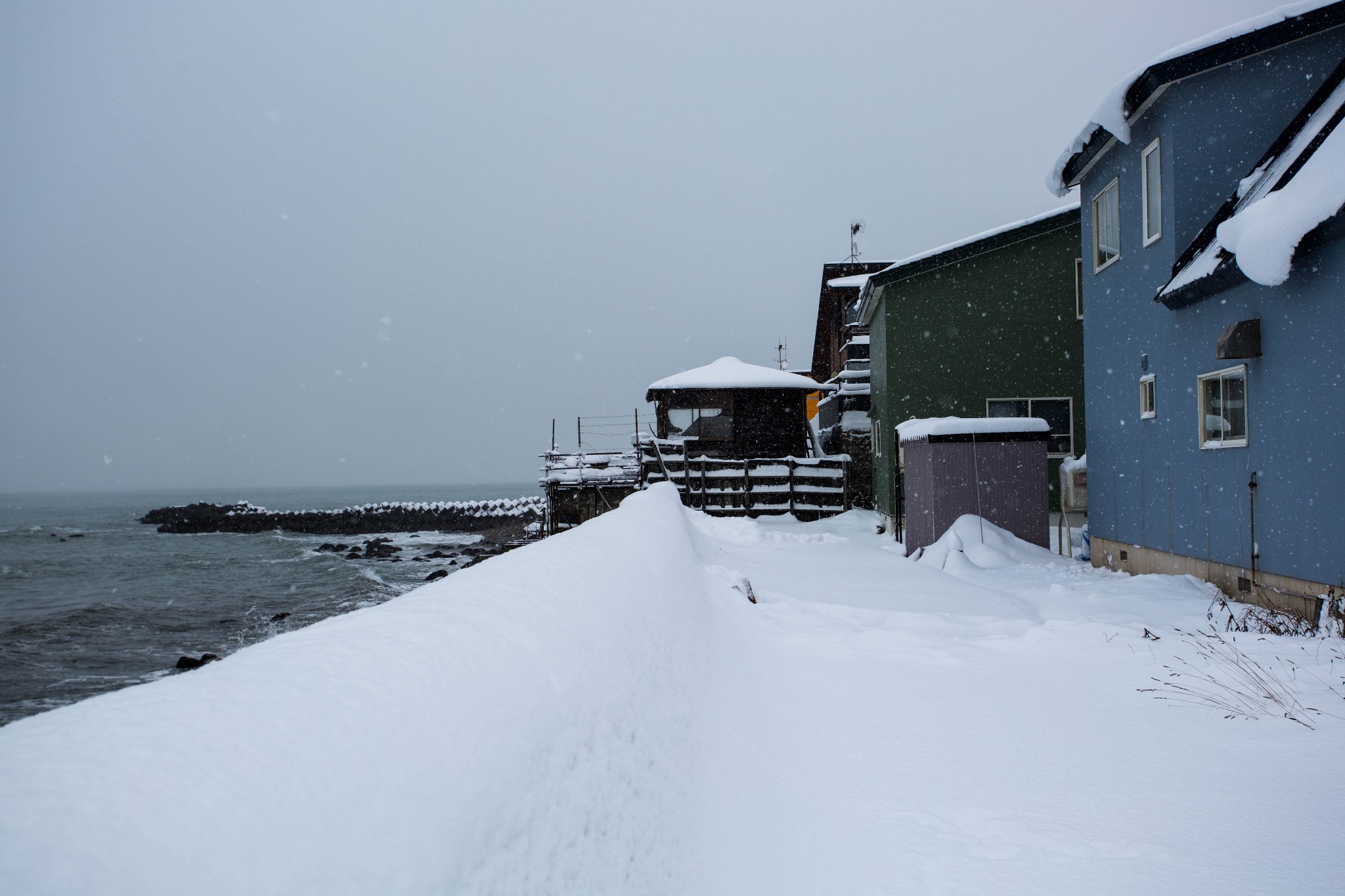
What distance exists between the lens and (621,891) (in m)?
1.77

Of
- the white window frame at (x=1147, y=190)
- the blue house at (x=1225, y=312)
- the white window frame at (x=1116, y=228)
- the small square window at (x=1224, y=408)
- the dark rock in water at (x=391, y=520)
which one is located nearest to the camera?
the blue house at (x=1225, y=312)

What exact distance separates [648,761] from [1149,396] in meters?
9.62

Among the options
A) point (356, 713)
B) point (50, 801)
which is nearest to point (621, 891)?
point (356, 713)

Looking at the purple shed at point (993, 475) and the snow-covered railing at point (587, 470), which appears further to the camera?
the snow-covered railing at point (587, 470)

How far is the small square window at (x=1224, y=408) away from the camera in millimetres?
7449

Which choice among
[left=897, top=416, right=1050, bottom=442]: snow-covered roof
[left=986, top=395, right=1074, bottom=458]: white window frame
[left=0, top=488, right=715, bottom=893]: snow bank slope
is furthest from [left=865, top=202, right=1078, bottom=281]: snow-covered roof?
[left=0, top=488, right=715, bottom=893]: snow bank slope

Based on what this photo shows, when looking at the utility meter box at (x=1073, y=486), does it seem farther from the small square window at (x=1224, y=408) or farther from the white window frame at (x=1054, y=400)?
the small square window at (x=1224, y=408)

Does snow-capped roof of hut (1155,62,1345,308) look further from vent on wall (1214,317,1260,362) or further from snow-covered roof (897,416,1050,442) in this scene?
snow-covered roof (897,416,1050,442)

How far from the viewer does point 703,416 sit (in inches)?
1034

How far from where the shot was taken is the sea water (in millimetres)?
14344

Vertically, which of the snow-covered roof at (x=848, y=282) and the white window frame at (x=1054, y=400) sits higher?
the snow-covered roof at (x=848, y=282)

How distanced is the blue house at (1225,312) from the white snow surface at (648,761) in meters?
2.42

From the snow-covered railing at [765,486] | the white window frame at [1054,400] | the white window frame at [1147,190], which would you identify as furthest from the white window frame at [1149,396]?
the snow-covered railing at [765,486]

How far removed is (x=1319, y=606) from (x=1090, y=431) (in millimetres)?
5425
